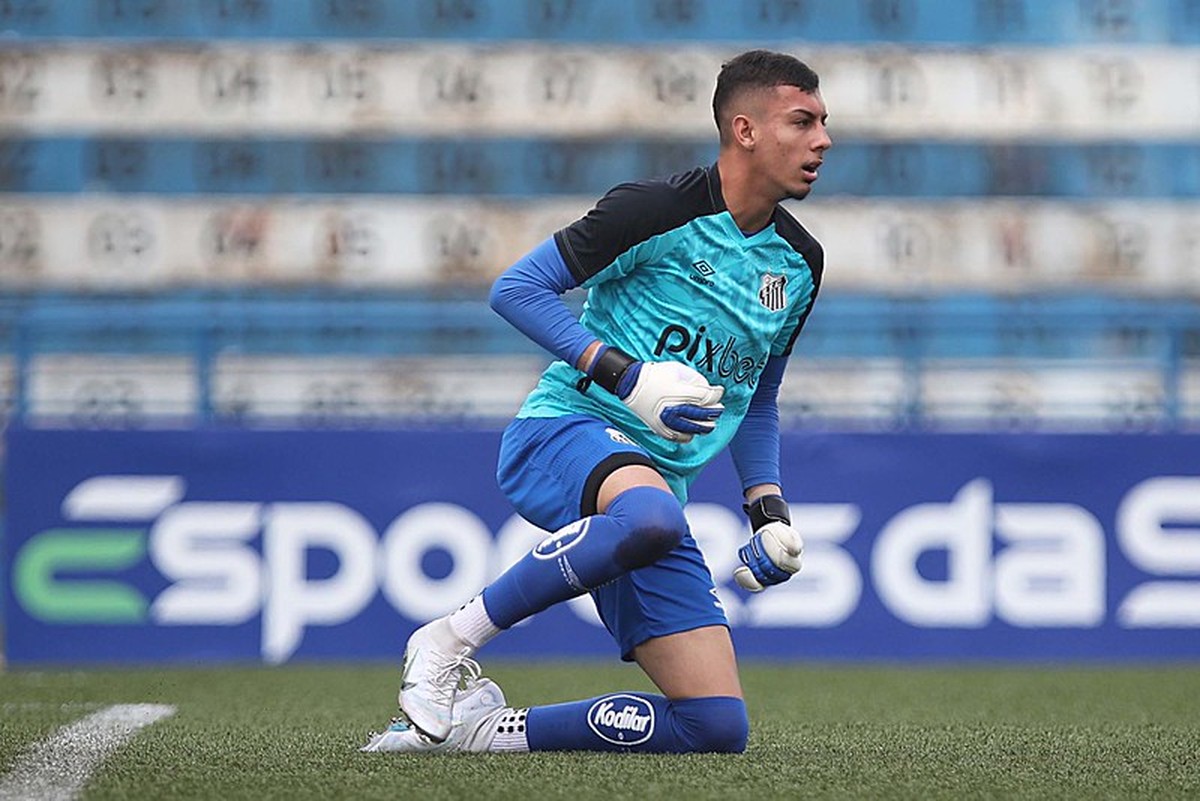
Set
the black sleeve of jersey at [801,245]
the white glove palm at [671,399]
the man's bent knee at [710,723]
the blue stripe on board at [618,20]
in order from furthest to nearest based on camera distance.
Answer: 1. the blue stripe on board at [618,20]
2. the black sleeve of jersey at [801,245]
3. the man's bent knee at [710,723]
4. the white glove palm at [671,399]

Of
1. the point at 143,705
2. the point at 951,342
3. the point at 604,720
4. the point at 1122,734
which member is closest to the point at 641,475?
the point at 604,720

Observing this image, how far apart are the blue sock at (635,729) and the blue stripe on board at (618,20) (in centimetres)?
728

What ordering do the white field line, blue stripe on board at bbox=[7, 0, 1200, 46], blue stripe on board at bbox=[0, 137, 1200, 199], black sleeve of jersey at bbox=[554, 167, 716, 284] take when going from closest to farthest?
1. the white field line
2. black sleeve of jersey at bbox=[554, 167, 716, 284]
3. blue stripe on board at bbox=[7, 0, 1200, 46]
4. blue stripe on board at bbox=[0, 137, 1200, 199]

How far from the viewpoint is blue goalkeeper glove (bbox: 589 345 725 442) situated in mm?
4301

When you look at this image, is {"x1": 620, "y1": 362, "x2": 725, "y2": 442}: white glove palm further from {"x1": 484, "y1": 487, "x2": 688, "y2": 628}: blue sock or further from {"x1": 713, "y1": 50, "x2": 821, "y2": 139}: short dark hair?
{"x1": 713, "y1": 50, "x2": 821, "y2": 139}: short dark hair

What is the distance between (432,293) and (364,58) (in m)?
1.35

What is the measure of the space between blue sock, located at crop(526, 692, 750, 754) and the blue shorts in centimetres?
15

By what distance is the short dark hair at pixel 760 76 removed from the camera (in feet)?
15.5

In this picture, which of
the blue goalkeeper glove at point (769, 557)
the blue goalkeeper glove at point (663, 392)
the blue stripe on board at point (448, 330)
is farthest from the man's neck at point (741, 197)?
the blue stripe on board at point (448, 330)

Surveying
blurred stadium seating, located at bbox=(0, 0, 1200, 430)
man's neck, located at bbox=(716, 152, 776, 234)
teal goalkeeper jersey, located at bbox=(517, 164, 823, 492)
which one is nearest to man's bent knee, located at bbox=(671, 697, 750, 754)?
teal goalkeeper jersey, located at bbox=(517, 164, 823, 492)

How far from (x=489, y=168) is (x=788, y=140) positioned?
736cm

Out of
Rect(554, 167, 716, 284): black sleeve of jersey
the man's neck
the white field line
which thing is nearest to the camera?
the white field line

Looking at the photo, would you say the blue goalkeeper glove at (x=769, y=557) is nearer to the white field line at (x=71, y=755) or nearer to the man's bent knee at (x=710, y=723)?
the man's bent knee at (x=710, y=723)

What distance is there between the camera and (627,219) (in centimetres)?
457
